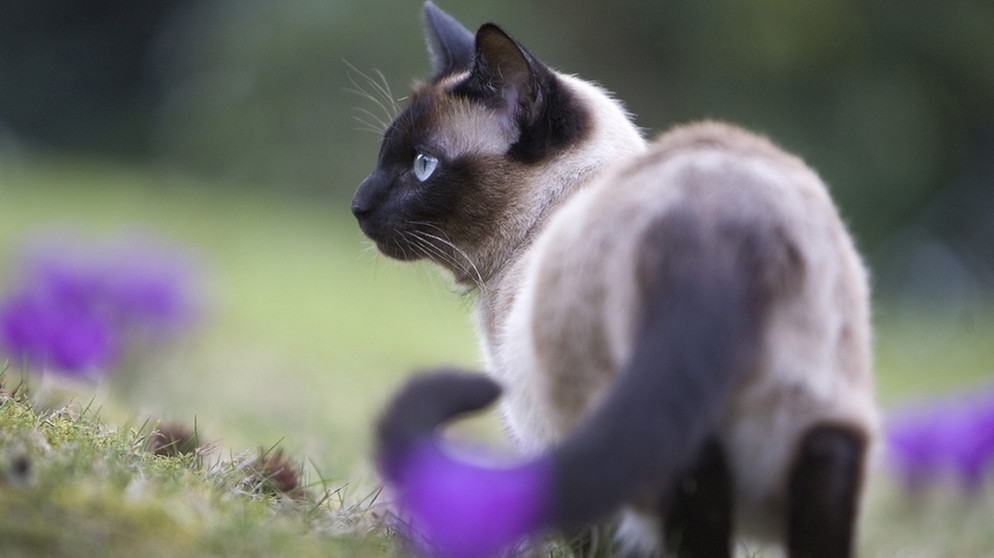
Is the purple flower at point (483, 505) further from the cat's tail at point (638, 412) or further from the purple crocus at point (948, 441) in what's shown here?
the purple crocus at point (948, 441)

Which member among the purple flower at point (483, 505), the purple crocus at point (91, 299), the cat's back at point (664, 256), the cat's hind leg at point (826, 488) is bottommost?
the purple crocus at point (91, 299)

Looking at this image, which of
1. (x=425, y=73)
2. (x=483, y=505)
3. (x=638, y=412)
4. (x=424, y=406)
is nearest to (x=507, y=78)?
(x=424, y=406)

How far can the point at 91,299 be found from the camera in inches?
178

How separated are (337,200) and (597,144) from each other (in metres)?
8.98

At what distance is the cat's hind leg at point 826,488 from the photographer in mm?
1845

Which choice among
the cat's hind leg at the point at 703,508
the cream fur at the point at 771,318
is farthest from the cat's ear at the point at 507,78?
the cat's hind leg at the point at 703,508

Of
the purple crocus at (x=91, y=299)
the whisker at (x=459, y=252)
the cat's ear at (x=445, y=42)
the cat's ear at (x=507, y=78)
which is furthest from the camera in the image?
the purple crocus at (x=91, y=299)

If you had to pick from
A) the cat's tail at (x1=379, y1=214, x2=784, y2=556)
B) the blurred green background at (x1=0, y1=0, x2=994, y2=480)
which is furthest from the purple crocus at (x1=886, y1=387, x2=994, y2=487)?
the blurred green background at (x1=0, y1=0, x2=994, y2=480)

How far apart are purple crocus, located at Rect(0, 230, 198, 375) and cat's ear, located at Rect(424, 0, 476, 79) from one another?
1.42 meters

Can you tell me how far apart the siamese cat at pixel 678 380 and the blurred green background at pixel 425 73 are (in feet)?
19.5

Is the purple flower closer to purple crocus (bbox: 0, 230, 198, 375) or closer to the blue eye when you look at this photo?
the blue eye

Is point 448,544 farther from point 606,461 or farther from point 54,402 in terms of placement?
point 54,402

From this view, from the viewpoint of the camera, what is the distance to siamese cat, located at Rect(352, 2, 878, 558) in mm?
1646

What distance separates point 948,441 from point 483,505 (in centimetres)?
255
